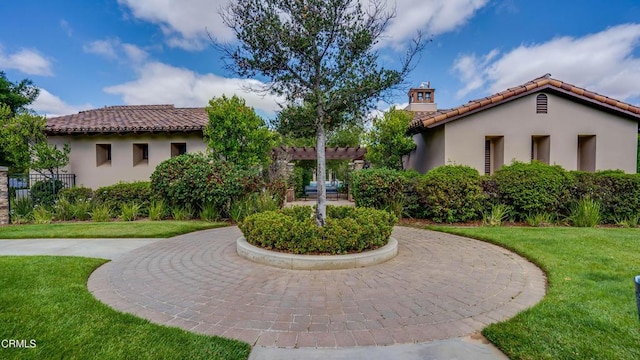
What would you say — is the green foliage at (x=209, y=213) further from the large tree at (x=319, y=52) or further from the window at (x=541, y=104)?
the window at (x=541, y=104)

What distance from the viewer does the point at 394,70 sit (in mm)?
5797

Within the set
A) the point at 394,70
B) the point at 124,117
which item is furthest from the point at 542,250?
the point at 124,117

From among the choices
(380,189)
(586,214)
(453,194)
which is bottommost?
(586,214)

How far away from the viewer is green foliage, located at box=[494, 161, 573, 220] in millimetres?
8844

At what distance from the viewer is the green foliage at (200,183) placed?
980 centimetres

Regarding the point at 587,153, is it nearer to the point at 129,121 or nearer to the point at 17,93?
the point at 129,121

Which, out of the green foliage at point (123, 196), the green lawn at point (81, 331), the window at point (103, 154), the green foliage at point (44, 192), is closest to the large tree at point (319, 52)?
the green lawn at point (81, 331)

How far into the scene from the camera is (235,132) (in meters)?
11.2

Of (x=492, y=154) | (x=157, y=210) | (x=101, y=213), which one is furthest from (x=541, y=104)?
(x=101, y=213)

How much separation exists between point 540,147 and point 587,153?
1.72 meters

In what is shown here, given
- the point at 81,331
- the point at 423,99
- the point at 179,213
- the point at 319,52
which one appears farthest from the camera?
the point at 423,99

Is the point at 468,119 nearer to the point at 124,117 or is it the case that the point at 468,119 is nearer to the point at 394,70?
the point at 394,70

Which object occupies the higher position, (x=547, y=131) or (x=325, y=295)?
(x=547, y=131)

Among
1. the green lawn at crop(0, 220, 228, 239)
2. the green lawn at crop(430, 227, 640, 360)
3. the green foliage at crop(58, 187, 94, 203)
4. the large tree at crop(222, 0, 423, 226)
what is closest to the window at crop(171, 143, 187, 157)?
the green foliage at crop(58, 187, 94, 203)
